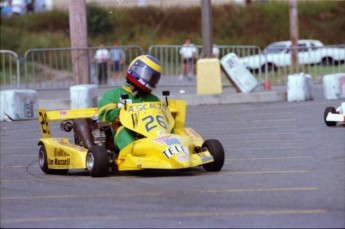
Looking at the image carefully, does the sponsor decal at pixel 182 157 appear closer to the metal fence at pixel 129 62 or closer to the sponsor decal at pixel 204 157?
the sponsor decal at pixel 204 157

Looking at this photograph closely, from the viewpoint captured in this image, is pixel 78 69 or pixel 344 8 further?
pixel 344 8

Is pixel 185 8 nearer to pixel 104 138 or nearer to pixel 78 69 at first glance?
pixel 78 69

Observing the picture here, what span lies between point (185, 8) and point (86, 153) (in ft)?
158

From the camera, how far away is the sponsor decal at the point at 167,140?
12.1 meters

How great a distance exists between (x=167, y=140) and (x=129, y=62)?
1720 centimetres

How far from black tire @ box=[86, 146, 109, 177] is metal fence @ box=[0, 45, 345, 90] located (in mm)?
13434

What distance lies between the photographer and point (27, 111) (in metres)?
23.0

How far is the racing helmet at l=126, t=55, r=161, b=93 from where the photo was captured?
13.2 meters

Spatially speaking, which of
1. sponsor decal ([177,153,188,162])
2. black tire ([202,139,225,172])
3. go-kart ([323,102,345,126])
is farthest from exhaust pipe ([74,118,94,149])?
go-kart ([323,102,345,126])

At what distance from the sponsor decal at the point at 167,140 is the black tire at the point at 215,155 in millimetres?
665

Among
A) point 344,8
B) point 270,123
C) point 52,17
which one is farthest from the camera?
point 344,8

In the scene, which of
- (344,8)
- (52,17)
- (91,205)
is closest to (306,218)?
(91,205)

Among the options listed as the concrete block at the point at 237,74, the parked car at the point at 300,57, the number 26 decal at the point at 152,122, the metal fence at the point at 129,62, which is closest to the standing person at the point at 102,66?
the metal fence at the point at 129,62

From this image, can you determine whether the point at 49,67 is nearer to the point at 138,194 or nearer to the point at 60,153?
the point at 60,153
